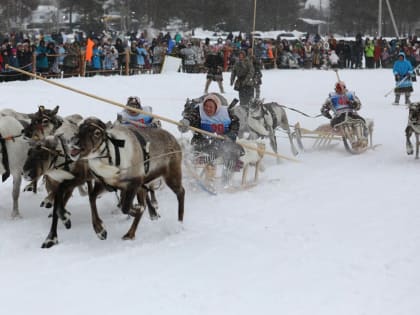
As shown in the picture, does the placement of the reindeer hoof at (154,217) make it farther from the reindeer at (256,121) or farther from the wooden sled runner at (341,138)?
the wooden sled runner at (341,138)

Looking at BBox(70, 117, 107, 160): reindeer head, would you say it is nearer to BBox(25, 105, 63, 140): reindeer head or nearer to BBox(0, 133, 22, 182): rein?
BBox(25, 105, 63, 140): reindeer head

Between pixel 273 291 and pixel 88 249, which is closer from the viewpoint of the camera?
pixel 273 291

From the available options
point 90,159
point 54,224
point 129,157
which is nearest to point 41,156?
point 54,224

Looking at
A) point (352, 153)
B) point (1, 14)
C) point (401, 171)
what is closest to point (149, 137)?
point (401, 171)

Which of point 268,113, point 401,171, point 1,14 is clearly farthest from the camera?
point 1,14

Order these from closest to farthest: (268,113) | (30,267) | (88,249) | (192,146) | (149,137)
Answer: (30,267) → (88,249) → (149,137) → (192,146) → (268,113)

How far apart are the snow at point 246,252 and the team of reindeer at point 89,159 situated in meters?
0.31

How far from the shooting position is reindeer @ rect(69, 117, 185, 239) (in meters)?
6.58

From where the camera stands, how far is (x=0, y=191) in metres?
9.78

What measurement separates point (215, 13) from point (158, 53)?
26681 mm

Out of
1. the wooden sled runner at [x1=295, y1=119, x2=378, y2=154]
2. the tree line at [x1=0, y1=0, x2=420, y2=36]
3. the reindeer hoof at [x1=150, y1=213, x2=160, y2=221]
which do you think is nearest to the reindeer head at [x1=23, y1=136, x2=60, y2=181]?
the reindeer hoof at [x1=150, y1=213, x2=160, y2=221]

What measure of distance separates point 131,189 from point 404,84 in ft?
44.6

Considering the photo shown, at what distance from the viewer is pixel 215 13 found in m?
51.3

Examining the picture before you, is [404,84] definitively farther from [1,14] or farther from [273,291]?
[1,14]
